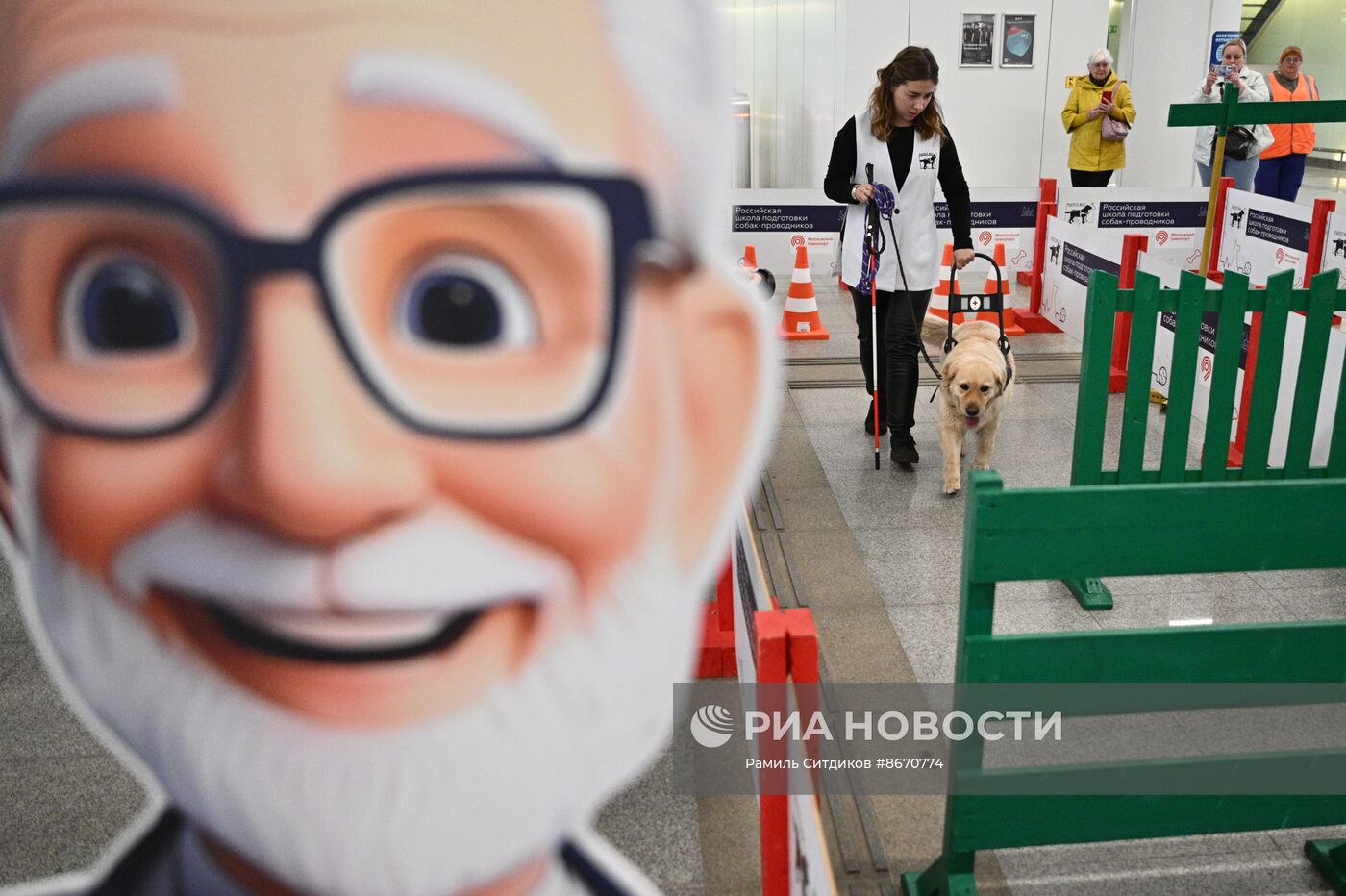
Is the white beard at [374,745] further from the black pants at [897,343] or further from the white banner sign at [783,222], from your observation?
the white banner sign at [783,222]

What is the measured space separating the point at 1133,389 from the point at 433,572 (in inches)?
125

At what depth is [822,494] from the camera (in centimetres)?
485

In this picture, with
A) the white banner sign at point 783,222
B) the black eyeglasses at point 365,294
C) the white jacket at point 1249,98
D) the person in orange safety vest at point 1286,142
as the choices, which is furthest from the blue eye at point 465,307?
the person in orange safety vest at point 1286,142

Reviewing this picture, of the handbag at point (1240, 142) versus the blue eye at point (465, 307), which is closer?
the blue eye at point (465, 307)

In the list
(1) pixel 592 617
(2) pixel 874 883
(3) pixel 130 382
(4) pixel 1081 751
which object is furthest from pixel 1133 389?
(3) pixel 130 382

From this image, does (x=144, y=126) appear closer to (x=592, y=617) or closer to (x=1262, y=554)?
(x=592, y=617)

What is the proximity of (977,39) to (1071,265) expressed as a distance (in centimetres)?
327

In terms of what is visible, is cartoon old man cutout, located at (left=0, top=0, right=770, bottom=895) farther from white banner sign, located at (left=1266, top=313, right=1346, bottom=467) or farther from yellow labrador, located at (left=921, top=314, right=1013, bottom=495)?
yellow labrador, located at (left=921, top=314, right=1013, bottom=495)

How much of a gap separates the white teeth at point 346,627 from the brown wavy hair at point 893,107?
3475 mm

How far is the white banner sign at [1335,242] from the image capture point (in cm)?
641

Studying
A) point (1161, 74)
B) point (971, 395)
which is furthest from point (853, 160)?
point (1161, 74)

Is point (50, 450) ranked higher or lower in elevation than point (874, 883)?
higher

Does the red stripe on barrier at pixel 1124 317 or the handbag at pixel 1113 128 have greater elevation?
the handbag at pixel 1113 128

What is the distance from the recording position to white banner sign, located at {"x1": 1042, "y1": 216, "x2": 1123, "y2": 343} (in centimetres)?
661
